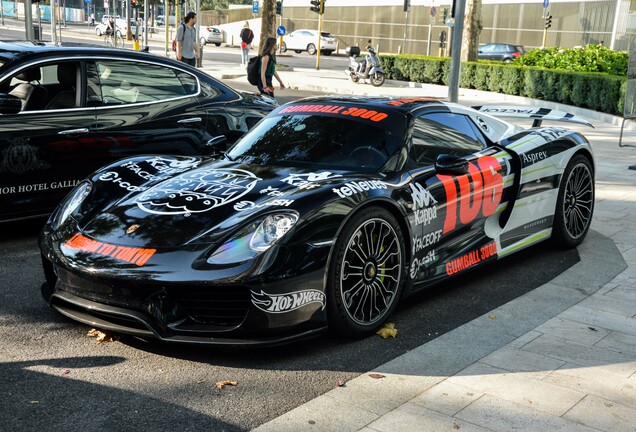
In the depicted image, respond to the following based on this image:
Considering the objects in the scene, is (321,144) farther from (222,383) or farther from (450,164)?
(222,383)

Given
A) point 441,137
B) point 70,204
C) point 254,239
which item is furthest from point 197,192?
point 441,137

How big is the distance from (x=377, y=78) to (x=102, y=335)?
73.8 ft

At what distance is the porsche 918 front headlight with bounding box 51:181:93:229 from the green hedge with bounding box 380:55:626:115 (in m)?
14.3

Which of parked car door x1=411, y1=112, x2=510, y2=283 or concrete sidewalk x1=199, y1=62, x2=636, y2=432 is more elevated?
parked car door x1=411, y1=112, x2=510, y2=283

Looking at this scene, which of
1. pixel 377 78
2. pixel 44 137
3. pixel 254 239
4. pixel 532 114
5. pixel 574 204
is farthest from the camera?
pixel 377 78

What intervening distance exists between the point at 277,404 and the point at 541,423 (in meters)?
1.22

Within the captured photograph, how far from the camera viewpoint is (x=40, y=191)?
22.1ft

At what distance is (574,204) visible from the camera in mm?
6883

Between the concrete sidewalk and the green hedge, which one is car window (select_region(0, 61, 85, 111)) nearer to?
the concrete sidewalk

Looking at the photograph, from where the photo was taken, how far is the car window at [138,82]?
721cm

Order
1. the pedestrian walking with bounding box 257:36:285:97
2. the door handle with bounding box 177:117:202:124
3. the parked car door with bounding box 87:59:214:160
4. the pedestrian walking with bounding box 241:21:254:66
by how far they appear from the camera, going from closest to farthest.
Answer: the parked car door with bounding box 87:59:214:160 → the door handle with bounding box 177:117:202:124 → the pedestrian walking with bounding box 257:36:285:97 → the pedestrian walking with bounding box 241:21:254:66

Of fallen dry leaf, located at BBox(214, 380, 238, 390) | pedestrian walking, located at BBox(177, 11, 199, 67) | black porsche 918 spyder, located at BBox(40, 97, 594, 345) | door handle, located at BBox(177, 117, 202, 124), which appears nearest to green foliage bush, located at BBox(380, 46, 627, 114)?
pedestrian walking, located at BBox(177, 11, 199, 67)

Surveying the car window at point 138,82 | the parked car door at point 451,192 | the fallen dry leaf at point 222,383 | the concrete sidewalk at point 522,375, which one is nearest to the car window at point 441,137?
the parked car door at point 451,192

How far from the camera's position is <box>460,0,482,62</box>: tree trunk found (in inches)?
1095
